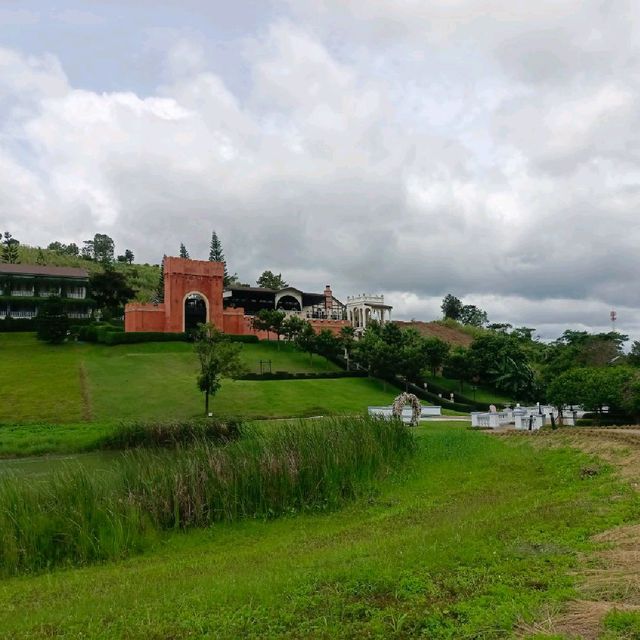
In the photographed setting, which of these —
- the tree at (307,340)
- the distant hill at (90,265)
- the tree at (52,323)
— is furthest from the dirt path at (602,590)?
the distant hill at (90,265)

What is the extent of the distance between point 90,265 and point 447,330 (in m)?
63.1

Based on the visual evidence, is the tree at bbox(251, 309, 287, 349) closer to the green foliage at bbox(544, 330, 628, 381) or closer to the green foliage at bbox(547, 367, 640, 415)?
the green foliage at bbox(544, 330, 628, 381)

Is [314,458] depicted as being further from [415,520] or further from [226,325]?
[226,325]

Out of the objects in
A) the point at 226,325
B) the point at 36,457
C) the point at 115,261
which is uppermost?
the point at 115,261

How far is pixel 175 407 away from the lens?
33656 millimetres

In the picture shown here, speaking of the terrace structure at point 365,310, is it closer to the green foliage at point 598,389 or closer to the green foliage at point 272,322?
the green foliage at point 272,322

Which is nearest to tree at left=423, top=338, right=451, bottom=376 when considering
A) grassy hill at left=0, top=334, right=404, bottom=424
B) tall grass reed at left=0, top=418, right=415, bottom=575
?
grassy hill at left=0, top=334, right=404, bottom=424

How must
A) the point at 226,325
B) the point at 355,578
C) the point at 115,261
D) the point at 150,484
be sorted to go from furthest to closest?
the point at 115,261, the point at 226,325, the point at 150,484, the point at 355,578

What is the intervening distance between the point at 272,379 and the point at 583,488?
3306cm

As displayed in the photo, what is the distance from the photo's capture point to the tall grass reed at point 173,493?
9469 mm

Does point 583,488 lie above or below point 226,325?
below

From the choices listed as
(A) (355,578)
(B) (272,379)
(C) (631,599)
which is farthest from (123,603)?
(B) (272,379)

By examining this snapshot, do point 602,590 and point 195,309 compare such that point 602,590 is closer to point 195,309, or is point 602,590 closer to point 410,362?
point 410,362

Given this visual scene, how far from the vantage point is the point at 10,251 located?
8956cm
